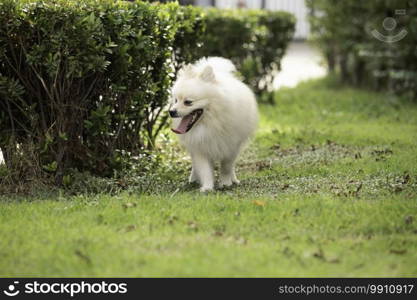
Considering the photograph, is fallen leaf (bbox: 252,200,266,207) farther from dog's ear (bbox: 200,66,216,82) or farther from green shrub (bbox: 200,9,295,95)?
green shrub (bbox: 200,9,295,95)

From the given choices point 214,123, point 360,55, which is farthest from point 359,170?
point 360,55

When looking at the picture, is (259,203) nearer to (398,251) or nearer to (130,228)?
(130,228)

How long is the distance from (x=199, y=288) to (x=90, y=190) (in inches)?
98.5

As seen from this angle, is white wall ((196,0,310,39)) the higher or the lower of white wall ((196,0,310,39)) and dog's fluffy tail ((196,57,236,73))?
the lower

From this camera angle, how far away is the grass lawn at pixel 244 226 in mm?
4258

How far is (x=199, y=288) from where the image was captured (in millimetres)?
4004

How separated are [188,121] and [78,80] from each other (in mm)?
1069

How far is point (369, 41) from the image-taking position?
514 inches

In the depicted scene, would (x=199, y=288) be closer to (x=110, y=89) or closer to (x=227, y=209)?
(x=227, y=209)

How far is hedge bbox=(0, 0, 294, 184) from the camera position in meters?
5.99

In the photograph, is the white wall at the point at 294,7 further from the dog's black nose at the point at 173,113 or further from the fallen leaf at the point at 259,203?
the fallen leaf at the point at 259,203
